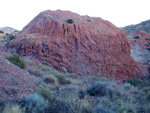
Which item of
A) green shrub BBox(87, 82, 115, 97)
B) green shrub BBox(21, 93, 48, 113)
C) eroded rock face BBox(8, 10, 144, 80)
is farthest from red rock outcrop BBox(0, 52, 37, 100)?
eroded rock face BBox(8, 10, 144, 80)

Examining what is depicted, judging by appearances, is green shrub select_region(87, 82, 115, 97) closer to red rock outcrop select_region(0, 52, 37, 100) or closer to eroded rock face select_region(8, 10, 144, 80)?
red rock outcrop select_region(0, 52, 37, 100)

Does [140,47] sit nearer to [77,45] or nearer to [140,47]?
[140,47]

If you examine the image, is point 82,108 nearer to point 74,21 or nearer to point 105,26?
point 74,21

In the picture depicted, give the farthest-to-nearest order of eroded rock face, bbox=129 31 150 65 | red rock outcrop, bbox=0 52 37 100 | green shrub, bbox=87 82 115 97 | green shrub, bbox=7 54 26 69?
eroded rock face, bbox=129 31 150 65 < green shrub, bbox=7 54 26 69 < green shrub, bbox=87 82 115 97 < red rock outcrop, bbox=0 52 37 100

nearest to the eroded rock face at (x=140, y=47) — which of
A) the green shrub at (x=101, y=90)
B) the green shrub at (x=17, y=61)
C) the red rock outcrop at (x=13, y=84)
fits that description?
the green shrub at (x=17, y=61)

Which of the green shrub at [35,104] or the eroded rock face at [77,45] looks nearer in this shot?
the green shrub at [35,104]

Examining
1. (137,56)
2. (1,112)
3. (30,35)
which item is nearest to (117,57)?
(30,35)

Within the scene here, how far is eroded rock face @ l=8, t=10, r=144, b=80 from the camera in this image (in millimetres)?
19016

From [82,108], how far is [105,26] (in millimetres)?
21849

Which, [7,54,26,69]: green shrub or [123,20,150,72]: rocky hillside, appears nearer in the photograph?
[7,54,26,69]: green shrub

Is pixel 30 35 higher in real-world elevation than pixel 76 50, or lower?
higher

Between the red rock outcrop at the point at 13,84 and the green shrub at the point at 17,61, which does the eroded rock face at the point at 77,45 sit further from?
the red rock outcrop at the point at 13,84

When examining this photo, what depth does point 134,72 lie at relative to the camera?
934 inches

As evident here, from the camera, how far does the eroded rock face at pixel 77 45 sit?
19.0 m
